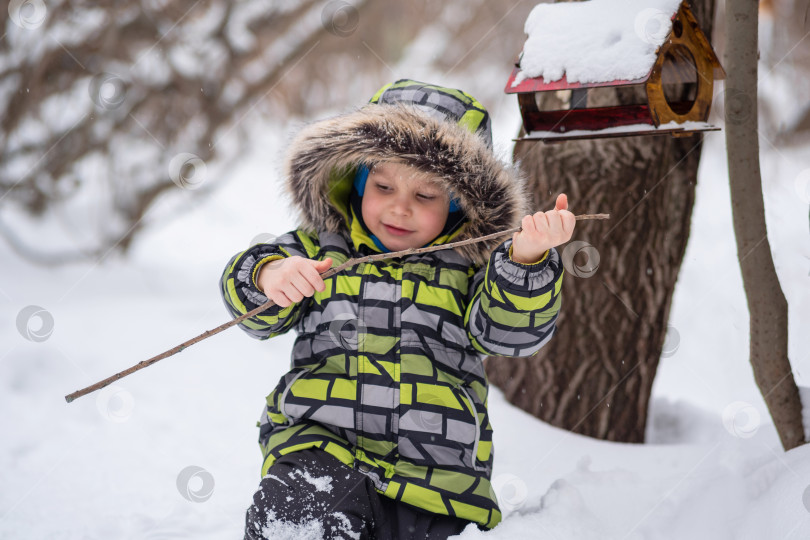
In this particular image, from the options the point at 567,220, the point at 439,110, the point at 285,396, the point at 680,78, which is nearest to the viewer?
the point at 567,220

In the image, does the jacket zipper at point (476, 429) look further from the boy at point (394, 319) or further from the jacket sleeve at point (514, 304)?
the jacket sleeve at point (514, 304)

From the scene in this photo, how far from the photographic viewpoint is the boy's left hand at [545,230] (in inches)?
55.3

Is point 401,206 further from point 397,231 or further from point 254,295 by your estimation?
point 254,295

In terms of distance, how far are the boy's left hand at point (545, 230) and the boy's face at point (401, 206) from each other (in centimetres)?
32

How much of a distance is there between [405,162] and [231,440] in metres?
1.57

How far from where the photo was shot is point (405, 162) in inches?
67.2

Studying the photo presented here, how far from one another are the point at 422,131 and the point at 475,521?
1010mm

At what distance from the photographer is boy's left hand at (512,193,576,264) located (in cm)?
140

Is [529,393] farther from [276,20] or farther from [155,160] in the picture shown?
[155,160]

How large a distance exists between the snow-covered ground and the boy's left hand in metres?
0.47

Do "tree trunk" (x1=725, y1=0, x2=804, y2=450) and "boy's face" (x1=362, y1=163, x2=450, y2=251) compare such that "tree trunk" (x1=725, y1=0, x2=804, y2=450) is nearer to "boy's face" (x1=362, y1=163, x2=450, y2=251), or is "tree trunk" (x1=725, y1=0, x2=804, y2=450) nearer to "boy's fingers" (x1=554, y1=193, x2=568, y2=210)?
"boy's fingers" (x1=554, y1=193, x2=568, y2=210)

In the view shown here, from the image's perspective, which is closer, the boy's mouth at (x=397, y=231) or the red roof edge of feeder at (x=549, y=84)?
the red roof edge of feeder at (x=549, y=84)

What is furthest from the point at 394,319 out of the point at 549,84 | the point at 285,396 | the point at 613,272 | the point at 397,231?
the point at 613,272

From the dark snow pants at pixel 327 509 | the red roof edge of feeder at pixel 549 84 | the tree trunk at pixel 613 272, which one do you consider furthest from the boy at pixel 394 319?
the tree trunk at pixel 613 272
